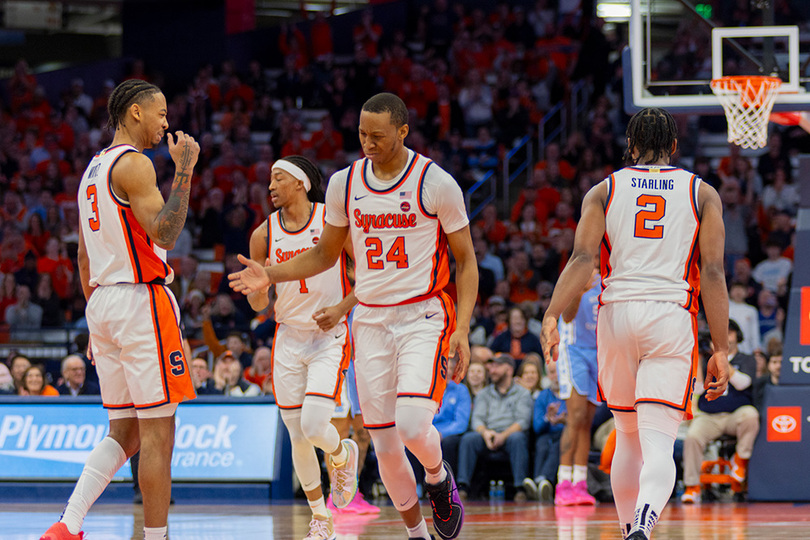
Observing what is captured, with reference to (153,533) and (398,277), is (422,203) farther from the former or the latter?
(153,533)

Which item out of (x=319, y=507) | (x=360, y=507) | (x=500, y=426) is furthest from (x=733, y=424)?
(x=319, y=507)

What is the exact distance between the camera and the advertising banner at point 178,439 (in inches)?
444

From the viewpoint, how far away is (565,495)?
33.7 ft

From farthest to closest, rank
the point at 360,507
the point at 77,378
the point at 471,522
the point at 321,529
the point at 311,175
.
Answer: the point at 77,378 → the point at 360,507 → the point at 471,522 → the point at 311,175 → the point at 321,529

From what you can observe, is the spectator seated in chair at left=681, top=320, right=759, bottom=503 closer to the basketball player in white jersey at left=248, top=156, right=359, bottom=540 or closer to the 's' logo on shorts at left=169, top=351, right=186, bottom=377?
the basketball player in white jersey at left=248, top=156, right=359, bottom=540

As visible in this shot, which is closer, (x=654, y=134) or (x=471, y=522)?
(x=654, y=134)

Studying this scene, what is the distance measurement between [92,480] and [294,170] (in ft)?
8.87

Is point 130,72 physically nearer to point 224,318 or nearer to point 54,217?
point 54,217

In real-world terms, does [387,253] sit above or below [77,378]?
above

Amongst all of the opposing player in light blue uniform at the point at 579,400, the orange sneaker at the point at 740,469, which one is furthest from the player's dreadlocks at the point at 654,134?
the orange sneaker at the point at 740,469

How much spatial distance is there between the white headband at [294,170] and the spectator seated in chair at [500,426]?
458 cm

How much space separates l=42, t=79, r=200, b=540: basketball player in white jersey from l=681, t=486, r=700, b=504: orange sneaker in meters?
6.24

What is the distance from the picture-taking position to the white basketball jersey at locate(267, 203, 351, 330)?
7398mm

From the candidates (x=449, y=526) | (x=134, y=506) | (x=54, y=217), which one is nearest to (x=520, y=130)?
(x=54, y=217)
